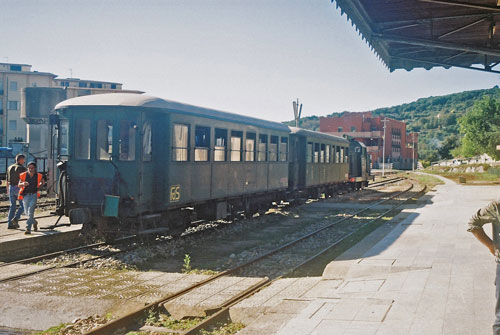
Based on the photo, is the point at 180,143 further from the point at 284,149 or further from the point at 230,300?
the point at 284,149

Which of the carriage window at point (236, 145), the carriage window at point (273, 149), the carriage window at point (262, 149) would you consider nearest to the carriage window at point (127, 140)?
the carriage window at point (236, 145)

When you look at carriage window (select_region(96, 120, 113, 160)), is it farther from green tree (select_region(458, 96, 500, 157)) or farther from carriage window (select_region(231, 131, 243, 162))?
green tree (select_region(458, 96, 500, 157))

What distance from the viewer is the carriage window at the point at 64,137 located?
Result: 1125cm

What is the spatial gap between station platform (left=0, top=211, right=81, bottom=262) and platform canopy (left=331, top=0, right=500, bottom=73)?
8.15 meters

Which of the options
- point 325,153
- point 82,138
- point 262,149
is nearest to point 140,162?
point 82,138

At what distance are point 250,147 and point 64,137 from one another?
19.9 ft

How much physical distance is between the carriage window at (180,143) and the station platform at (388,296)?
165 inches

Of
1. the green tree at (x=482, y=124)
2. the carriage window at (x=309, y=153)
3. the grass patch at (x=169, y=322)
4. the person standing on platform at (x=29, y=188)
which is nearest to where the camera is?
the grass patch at (x=169, y=322)

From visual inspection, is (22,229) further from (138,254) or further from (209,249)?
(209,249)

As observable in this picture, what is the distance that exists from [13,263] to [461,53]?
1103 cm

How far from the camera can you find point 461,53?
12.4 meters

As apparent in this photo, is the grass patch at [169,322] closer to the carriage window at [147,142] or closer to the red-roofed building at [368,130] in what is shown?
the carriage window at [147,142]

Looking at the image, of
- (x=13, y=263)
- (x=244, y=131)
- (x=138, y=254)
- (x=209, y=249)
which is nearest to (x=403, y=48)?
(x=244, y=131)

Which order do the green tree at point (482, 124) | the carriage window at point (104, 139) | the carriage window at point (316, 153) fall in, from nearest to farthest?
the carriage window at point (104, 139) < the carriage window at point (316, 153) < the green tree at point (482, 124)
